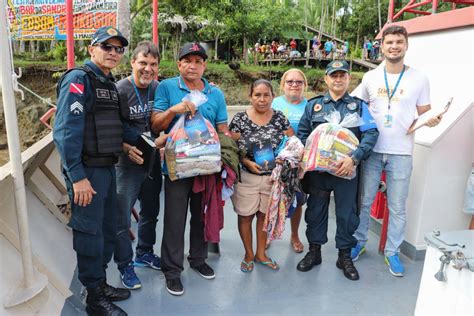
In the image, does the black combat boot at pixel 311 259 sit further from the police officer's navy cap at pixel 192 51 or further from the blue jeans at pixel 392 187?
the police officer's navy cap at pixel 192 51

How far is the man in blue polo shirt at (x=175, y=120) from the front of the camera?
2.45 m

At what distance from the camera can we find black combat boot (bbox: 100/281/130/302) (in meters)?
2.46

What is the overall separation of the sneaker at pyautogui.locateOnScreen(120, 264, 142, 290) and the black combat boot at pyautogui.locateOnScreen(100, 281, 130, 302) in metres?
0.09

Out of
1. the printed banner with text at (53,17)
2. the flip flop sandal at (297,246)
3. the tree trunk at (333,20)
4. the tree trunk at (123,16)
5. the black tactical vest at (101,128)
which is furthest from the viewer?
the tree trunk at (333,20)

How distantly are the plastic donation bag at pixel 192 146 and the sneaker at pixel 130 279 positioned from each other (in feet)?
2.45

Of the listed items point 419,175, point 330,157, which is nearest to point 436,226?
point 419,175

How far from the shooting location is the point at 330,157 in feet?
8.48

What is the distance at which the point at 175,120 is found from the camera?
2.51 m

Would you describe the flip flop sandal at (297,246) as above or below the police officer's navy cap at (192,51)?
below

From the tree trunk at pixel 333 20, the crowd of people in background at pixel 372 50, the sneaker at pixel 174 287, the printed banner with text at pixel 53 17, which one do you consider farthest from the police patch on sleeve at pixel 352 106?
the tree trunk at pixel 333 20

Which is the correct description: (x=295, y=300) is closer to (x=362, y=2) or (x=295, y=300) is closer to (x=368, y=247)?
(x=368, y=247)

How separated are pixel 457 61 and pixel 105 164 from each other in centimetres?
298

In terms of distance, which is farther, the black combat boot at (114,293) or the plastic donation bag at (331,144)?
the plastic donation bag at (331,144)

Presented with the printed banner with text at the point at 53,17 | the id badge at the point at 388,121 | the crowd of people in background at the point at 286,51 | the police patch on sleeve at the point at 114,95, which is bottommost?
the id badge at the point at 388,121
